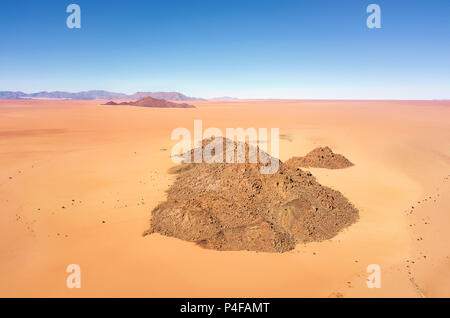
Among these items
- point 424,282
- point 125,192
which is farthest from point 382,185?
point 125,192

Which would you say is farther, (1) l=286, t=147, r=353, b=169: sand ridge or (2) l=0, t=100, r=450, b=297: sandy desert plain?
(1) l=286, t=147, r=353, b=169: sand ridge

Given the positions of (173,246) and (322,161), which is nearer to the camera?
(173,246)

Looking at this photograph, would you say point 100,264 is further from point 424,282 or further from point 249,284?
point 424,282

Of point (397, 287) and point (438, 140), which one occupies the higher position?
point (438, 140)

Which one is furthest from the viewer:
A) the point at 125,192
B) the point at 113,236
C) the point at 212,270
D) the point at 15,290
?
the point at 125,192

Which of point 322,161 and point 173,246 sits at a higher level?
point 322,161

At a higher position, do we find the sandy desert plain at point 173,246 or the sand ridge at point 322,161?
the sand ridge at point 322,161

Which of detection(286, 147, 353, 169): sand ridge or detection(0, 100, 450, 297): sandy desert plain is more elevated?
detection(286, 147, 353, 169): sand ridge

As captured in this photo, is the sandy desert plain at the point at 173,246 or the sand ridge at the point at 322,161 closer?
the sandy desert plain at the point at 173,246
